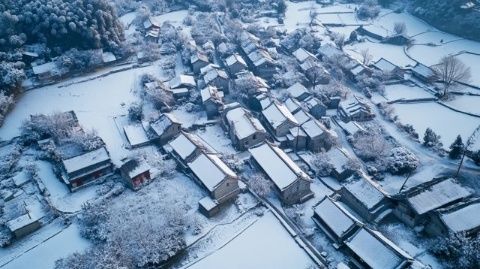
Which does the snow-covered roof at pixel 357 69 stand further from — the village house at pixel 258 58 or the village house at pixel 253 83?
the village house at pixel 253 83

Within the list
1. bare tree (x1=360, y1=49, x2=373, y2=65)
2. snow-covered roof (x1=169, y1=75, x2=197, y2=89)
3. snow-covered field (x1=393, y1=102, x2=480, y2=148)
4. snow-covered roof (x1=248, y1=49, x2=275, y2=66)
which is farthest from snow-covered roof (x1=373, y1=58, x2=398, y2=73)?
snow-covered roof (x1=169, y1=75, x2=197, y2=89)

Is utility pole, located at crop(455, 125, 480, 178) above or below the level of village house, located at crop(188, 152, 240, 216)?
below

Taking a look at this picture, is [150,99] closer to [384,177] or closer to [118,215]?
[118,215]

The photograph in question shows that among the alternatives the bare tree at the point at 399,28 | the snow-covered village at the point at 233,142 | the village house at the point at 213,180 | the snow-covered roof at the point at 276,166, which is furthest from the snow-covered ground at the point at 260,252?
the bare tree at the point at 399,28

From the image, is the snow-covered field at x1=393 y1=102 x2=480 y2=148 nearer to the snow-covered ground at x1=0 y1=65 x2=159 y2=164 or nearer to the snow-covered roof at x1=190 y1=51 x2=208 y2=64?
the snow-covered roof at x1=190 y1=51 x2=208 y2=64

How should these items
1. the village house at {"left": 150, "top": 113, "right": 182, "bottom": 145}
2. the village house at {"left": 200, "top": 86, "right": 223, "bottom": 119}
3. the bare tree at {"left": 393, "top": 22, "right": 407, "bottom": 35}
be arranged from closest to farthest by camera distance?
the village house at {"left": 150, "top": 113, "right": 182, "bottom": 145}, the village house at {"left": 200, "top": 86, "right": 223, "bottom": 119}, the bare tree at {"left": 393, "top": 22, "right": 407, "bottom": 35}

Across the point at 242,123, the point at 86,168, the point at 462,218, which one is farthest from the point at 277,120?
the point at 86,168

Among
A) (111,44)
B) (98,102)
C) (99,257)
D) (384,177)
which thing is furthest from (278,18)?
(99,257)
